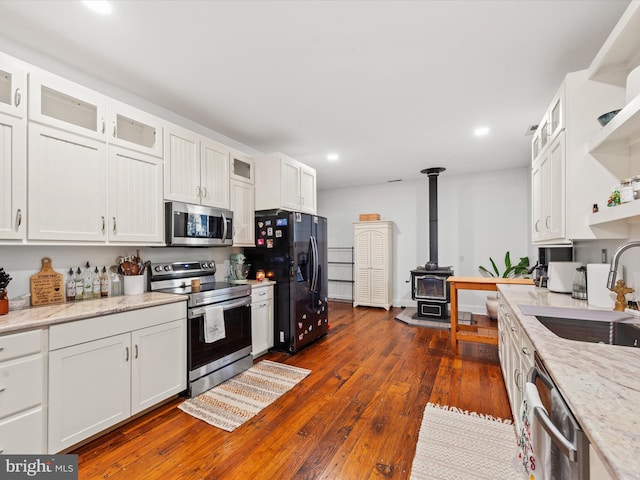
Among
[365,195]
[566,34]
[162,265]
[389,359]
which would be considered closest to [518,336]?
[389,359]

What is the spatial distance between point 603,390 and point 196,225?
2916mm

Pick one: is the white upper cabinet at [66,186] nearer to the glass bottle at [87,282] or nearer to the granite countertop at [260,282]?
the glass bottle at [87,282]

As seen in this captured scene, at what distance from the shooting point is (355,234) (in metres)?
6.18

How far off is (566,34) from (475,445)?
2736mm

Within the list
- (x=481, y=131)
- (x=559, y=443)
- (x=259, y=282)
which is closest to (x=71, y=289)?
(x=259, y=282)

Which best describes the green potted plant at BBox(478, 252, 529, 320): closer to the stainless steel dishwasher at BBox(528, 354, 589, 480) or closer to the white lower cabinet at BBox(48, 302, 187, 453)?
the stainless steel dishwasher at BBox(528, 354, 589, 480)

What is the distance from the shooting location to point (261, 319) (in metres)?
3.38

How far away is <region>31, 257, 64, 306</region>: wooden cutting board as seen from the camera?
6.64 ft

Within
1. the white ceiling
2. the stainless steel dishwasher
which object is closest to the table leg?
the white ceiling

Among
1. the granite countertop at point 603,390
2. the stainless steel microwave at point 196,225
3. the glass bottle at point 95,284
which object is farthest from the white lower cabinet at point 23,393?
the granite countertop at point 603,390

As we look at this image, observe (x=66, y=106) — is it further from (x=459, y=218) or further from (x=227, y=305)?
(x=459, y=218)

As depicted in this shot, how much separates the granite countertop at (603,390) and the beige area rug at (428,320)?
3.39 meters

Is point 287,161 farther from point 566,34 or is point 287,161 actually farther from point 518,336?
point 518,336

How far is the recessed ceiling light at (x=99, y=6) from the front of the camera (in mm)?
1651
